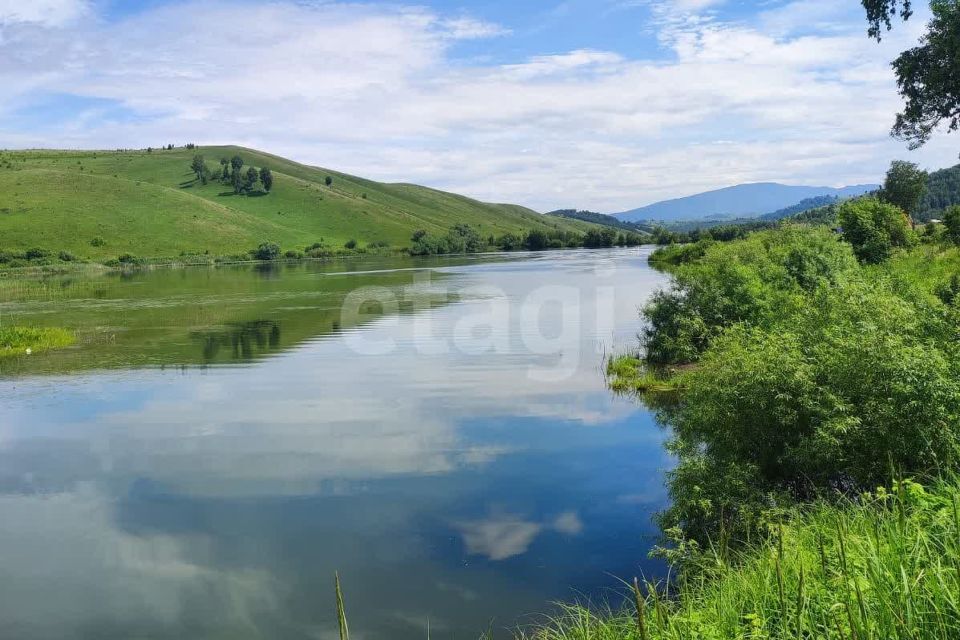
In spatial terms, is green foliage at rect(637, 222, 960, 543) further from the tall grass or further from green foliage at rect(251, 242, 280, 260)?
green foliage at rect(251, 242, 280, 260)

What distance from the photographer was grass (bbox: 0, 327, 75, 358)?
1783 inches

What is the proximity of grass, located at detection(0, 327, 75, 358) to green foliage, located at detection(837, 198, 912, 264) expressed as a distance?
195ft

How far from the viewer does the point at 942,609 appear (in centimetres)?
599

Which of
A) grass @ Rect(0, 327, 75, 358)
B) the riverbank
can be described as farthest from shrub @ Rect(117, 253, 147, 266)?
the riverbank

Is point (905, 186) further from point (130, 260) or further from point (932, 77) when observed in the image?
point (130, 260)

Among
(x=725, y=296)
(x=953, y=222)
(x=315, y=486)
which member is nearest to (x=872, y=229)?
(x=953, y=222)

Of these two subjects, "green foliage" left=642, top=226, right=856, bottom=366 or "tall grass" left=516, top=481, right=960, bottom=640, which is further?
"green foliage" left=642, top=226, right=856, bottom=366

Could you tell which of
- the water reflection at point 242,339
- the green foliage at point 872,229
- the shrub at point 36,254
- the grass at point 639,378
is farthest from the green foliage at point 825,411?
the shrub at point 36,254

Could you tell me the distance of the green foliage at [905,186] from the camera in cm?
12900

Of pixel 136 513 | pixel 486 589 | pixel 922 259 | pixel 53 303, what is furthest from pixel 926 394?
pixel 53 303

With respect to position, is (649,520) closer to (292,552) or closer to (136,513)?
(292,552)

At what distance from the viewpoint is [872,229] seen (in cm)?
6200

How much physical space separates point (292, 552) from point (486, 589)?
500 centimetres

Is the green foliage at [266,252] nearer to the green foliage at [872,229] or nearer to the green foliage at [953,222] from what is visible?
the green foliage at [872,229]
